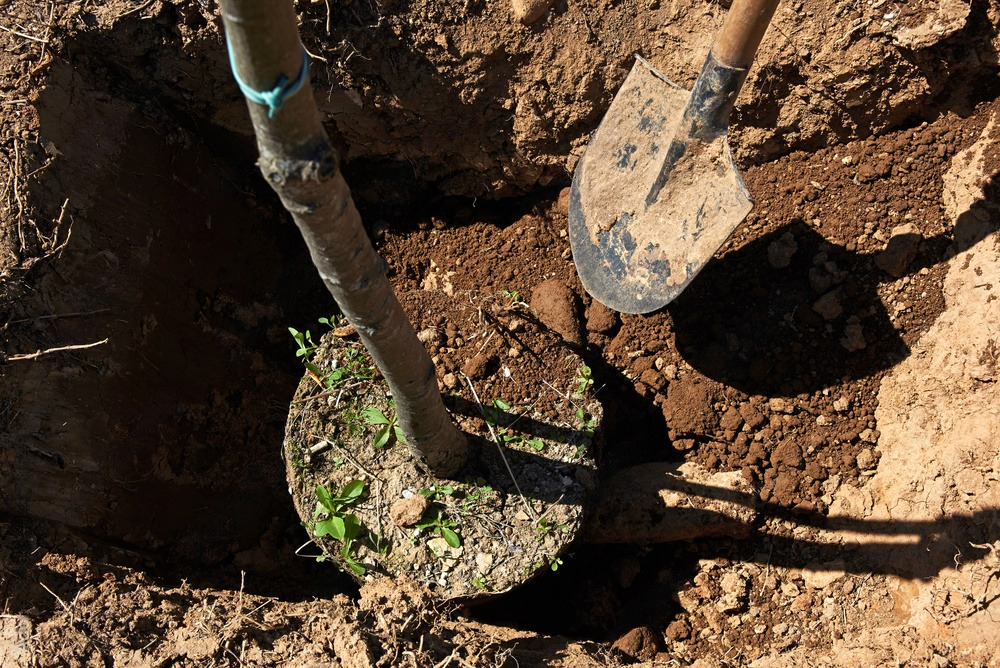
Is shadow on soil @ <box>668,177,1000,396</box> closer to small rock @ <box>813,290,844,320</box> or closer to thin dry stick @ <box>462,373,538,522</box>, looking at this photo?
small rock @ <box>813,290,844,320</box>

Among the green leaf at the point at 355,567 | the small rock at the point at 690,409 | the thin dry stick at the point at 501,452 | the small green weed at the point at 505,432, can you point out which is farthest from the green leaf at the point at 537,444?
the green leaf at the point at 355,567

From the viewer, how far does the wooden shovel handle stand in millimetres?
2070

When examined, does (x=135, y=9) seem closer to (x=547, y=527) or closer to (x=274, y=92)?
(x=274, y=92)

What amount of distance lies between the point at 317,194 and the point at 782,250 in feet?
6.73

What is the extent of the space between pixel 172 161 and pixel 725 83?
7.06 feet

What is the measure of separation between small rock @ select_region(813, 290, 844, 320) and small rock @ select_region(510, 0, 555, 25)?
1511mm

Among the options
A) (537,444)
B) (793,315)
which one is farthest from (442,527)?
(793,315)

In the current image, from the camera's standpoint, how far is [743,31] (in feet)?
6.98

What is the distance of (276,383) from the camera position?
3061 millimetres

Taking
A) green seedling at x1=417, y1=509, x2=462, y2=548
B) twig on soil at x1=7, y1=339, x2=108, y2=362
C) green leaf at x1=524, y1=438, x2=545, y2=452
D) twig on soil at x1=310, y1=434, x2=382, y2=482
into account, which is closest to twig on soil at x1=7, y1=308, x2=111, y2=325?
twig on soil at x1=7, y1=339, x2=108, y2=362

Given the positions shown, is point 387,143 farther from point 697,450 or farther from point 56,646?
point 56,646

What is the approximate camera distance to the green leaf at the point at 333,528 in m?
2.33

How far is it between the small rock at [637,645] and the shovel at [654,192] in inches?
46.0

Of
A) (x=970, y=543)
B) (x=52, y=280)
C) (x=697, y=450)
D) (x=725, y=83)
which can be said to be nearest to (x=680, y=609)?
(x=697, y=450)
